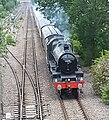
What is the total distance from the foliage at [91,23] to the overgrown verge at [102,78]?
15.5 ft

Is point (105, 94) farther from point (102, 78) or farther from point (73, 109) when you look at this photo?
point (73, 109)

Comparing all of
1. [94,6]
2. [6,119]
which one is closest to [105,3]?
[94,6]

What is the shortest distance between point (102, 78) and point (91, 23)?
6.89 metres

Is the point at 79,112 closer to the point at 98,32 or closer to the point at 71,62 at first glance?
the point at 71,62

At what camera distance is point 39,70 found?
83.5ft

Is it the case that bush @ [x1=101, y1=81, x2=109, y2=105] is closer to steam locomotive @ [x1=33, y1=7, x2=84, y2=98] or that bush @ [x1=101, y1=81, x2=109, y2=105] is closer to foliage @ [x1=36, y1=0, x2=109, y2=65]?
steam locomotive @ [x1=33, y1=7, x2=84, y2=98]

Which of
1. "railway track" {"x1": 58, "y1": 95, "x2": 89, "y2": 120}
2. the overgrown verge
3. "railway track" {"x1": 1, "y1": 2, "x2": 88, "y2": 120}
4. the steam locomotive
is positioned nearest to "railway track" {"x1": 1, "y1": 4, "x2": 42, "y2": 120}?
"railway track" {"x1": 1, "y1": 2, "x2": 88, "y2": 120}

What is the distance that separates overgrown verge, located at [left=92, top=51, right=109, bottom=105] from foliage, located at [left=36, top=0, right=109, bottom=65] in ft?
15.5

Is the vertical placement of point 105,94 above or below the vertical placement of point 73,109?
above

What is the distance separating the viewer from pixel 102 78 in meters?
19.3

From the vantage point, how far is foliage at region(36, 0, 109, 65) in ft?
80.8

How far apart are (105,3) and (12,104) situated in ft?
36.7

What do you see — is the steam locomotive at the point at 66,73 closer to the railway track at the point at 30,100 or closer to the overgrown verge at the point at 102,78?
the railway track at the point at 30,100

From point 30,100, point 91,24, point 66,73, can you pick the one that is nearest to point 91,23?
point 91,24
